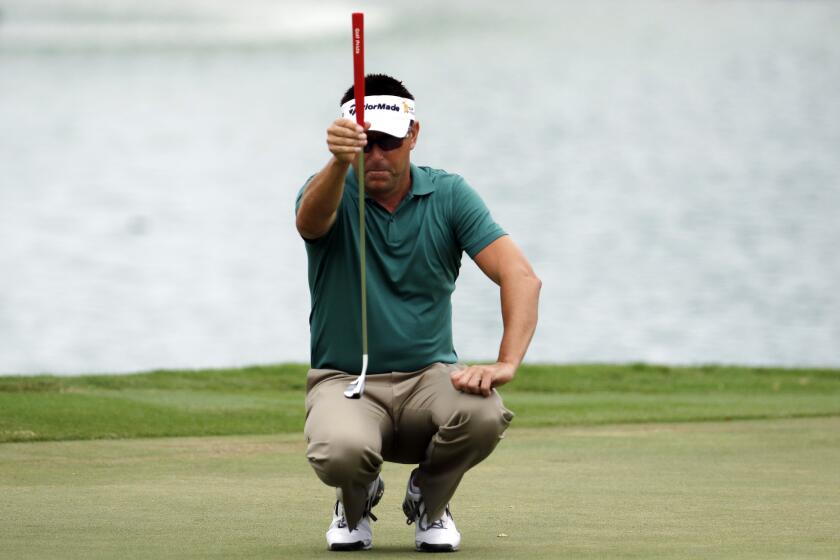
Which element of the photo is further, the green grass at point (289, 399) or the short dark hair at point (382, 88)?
the green grass at point (289, 399)

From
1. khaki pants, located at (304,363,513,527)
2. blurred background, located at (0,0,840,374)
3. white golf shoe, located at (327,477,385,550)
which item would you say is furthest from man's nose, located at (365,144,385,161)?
blurred background, located at (0,0,840,374)

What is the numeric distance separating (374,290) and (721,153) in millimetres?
40964

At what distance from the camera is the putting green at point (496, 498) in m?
5.59

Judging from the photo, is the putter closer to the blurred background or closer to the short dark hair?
the short dark hair

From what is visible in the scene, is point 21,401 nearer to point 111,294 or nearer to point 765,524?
point 765,524

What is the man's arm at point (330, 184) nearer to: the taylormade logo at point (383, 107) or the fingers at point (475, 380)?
the taylormade logo at point (383, 107)

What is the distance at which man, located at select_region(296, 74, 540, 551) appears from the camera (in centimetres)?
560

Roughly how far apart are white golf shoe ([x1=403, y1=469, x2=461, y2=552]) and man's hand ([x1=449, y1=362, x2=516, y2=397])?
1.68 ft

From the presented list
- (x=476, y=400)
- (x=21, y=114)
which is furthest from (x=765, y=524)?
(x=21, y=114)

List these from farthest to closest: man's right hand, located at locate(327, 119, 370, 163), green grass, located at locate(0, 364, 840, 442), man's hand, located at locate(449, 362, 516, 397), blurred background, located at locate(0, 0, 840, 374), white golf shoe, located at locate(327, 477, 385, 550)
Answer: blurred background, located at locate(0, 0, 840, 374), green grass, located at locate(0, 364, 840, 442), white golf shoe, located at locate(327, 477, 385, 550), man's hand, located at locate(449, 362, 516, 397), man's right hand, located at locate(327, 119, 370, 163)

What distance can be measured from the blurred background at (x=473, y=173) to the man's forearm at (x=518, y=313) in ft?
63.0

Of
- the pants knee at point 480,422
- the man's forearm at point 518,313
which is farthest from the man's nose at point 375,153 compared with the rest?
the pants knee at point 480,422

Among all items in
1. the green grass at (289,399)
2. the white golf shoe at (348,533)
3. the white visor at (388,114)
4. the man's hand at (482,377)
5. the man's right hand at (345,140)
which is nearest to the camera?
the man's right hand at (345,140)

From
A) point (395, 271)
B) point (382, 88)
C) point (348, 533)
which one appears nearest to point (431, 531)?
point (348, 533)
